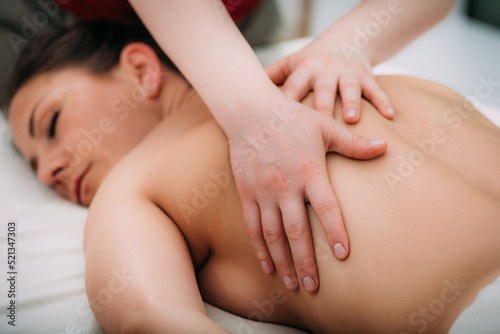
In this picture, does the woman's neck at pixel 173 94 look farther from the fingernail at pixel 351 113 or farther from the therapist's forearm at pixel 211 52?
the fingernail at pixel 351 113

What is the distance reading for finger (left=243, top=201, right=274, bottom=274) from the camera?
0.71 metres

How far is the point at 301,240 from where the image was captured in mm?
673

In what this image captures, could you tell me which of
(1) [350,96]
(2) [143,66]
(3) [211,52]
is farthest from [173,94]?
(1) [350,96]

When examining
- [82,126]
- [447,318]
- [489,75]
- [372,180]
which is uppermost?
[82,126]

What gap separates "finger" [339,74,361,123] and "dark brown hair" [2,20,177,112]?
52 cm

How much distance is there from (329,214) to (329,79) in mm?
275

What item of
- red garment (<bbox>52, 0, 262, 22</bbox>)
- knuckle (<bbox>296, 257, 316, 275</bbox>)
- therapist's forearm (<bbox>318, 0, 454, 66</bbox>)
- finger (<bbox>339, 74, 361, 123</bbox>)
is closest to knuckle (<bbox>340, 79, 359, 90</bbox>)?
finger (<bbox>339, 74, 361, 123</bbox>)

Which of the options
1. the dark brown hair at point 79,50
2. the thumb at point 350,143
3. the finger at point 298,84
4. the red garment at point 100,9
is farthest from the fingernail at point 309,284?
the red garment at point 100,9

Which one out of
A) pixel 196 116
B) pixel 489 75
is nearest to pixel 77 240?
pixel 196 116

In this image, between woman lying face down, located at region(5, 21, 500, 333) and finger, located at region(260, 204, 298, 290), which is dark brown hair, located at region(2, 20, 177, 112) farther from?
finger, located at region(260, 204, 298, 290)

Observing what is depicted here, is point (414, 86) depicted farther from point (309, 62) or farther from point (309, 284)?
point (309, 284)

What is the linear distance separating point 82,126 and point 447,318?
829 millimetres

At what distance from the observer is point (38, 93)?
42.1 inches

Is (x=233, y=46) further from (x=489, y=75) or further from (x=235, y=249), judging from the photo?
(x=489, y=75)
